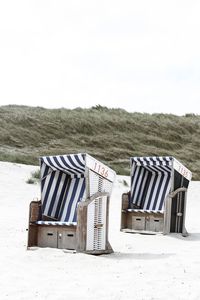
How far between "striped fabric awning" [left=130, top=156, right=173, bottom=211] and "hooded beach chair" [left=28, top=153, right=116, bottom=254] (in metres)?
3.46

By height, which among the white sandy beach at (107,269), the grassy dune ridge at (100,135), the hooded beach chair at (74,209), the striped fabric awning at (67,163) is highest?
the grassy dune ridge at (100,135)

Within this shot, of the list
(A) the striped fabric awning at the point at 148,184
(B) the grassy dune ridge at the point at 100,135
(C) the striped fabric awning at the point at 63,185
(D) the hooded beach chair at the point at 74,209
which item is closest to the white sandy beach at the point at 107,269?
(D) the hooded beach chair at the point at 74,209

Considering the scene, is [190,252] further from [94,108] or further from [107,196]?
[94,108]

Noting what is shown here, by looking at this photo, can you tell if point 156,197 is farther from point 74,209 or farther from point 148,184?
point 74,209

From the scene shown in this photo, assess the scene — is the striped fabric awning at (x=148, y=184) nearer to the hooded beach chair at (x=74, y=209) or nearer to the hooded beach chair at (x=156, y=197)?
the hooded beach chair at (x=156, y=197)

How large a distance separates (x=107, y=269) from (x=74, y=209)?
2371 millimetres

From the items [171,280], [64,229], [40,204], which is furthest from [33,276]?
[40,204]

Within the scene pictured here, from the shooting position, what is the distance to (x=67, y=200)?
10461 mm

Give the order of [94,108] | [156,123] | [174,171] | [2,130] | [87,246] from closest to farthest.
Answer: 1. [87,246]
2. [174,171]
3. [2,130]
4. [156,123]
5. [94,108]

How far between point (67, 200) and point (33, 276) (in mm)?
3347

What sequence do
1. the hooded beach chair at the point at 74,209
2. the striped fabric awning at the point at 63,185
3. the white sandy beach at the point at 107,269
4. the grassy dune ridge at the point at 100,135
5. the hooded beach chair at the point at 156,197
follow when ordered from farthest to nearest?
the grassy dune ridge at the point at 100,135 < the hooded beach chair at the point at 156,197 < the striped fabric awning at the point at 63,185 < the hooded beach chair at the point at 74,209 < the white sandy beach at the point at 107,269

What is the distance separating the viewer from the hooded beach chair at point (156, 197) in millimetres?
12781

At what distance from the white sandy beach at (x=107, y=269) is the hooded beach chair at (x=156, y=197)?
1.34 feet

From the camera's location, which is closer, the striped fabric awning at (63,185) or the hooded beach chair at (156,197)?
the striped fabric awning at (63,185)
